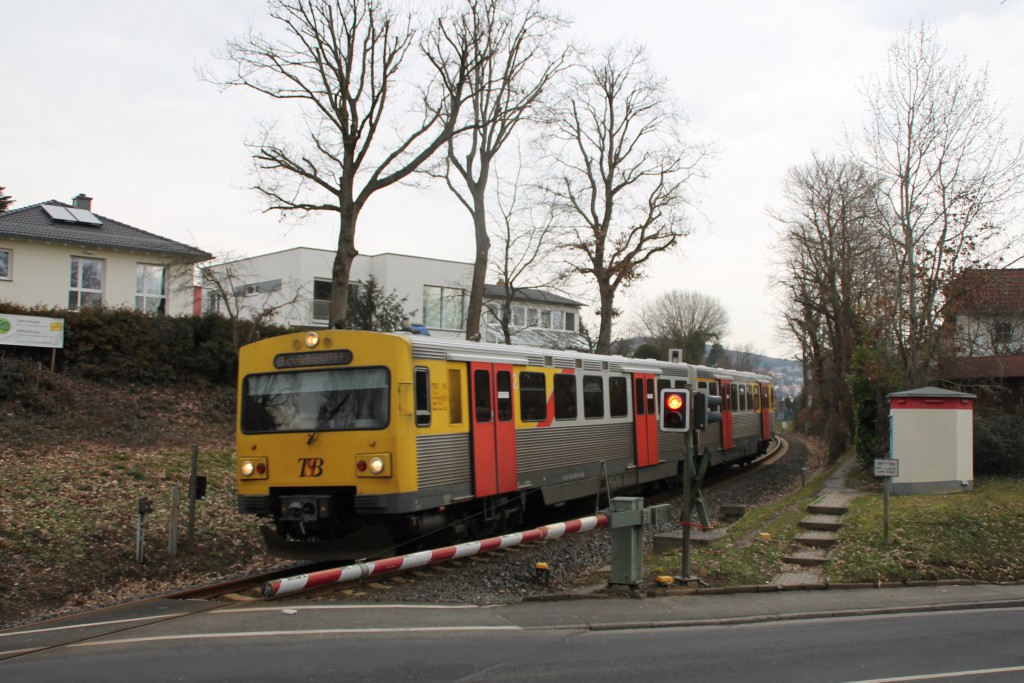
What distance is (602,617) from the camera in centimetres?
884

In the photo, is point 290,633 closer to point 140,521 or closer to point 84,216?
point 140,521

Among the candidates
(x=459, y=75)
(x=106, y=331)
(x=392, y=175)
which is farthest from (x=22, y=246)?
(x=459, y=75)

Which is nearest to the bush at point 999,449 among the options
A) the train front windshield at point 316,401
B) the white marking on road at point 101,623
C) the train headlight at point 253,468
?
the train front windshield at point 316,401

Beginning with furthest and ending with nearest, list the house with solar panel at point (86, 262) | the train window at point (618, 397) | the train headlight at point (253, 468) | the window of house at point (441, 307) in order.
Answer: the window of house at point (441, 307)
the house with solar panel at point (86, 262)
the train window at point (618, 397)
the train headlight at point (253, 468)

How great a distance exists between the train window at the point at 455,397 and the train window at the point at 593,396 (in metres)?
4.00

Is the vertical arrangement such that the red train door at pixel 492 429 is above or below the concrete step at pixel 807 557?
above

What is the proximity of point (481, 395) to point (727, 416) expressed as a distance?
12.5 metres

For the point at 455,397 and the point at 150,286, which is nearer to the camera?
the point at 455,397

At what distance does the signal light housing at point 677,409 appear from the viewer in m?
9.99

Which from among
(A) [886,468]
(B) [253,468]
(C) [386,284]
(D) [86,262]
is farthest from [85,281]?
(A) [886,468]

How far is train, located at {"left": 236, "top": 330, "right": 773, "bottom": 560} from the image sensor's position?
10586 millimetres

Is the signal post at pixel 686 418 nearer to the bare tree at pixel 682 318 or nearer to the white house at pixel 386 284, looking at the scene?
the white house at pixel 386 284

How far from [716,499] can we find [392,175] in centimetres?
1055

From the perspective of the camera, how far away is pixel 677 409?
10.0 metres
